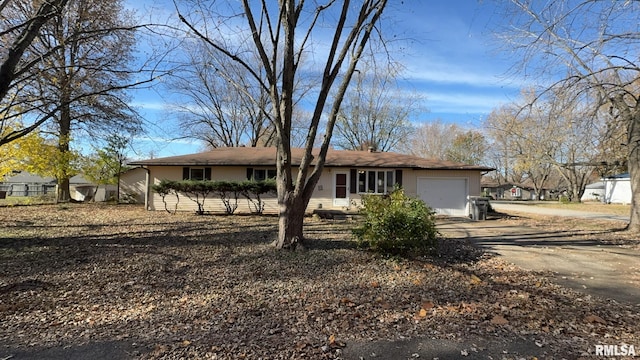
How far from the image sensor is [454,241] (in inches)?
366

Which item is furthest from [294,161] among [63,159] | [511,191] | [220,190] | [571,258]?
[511,191]

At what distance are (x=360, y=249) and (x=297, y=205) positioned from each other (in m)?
1.68

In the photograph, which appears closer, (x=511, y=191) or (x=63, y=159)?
(x=63, y=159)

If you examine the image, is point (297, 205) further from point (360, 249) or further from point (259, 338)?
point (259, 338)

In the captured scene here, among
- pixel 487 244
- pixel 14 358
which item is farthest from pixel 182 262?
pixel 487 244

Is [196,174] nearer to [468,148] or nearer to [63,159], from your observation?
[63,159]

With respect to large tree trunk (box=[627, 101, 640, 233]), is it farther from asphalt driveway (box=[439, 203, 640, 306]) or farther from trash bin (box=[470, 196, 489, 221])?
trash bin (box=[470, 196, 489, 221])

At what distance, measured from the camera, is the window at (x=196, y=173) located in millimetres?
16219

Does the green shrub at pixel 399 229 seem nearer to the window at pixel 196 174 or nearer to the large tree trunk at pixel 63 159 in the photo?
the window at pixel 196 174

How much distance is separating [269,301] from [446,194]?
1395cm

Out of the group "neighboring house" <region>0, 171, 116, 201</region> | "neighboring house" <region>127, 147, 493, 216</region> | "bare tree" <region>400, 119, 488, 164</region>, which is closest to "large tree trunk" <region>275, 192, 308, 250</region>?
"neighboring house" <region>127, 147, 493, 216</region>

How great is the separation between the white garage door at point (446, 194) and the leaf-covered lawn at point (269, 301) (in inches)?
356

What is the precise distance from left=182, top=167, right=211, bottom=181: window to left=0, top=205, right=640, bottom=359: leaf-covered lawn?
840 cm

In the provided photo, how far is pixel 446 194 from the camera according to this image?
16.8 m
